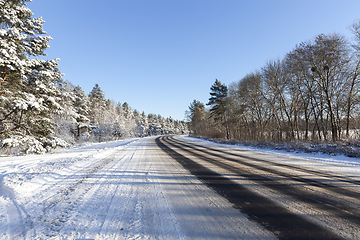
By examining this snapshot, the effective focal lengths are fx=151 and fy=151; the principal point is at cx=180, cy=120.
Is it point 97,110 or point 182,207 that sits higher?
point 97,110

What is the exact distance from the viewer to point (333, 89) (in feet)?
55.1

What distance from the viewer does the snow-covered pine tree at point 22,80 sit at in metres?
9.61

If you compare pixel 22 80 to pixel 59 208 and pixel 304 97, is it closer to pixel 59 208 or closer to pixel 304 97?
pixel 59 208

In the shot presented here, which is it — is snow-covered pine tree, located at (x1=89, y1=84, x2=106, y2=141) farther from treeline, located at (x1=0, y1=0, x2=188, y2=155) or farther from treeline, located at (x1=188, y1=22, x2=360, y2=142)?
treeline, located at (x1=188, y1=22, x2=360, y2=142)

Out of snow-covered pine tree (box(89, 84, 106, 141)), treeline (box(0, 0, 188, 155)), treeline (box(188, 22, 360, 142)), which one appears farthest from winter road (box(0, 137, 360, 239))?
snow-covered pine tree (box(89, 84, 106, 141))

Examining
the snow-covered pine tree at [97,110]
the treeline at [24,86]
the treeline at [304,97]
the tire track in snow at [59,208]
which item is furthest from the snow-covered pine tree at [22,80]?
the snow-covered pine tree at [97,110]

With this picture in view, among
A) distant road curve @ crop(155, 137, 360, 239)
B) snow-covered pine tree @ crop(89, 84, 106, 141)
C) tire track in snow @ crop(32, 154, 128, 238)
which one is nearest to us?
Answer: distant road curve @ crop(155, 137, 360, 239)

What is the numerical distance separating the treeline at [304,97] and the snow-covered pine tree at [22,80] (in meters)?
23.3

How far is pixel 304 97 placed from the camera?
20188mm

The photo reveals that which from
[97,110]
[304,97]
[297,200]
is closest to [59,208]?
[297,200]

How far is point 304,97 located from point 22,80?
2981cm

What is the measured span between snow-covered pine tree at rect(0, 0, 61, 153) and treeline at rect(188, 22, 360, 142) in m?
23.3

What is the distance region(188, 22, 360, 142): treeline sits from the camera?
15195mm

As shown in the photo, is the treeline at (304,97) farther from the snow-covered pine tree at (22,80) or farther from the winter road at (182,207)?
the snow-covered pine tree at (22,80)
